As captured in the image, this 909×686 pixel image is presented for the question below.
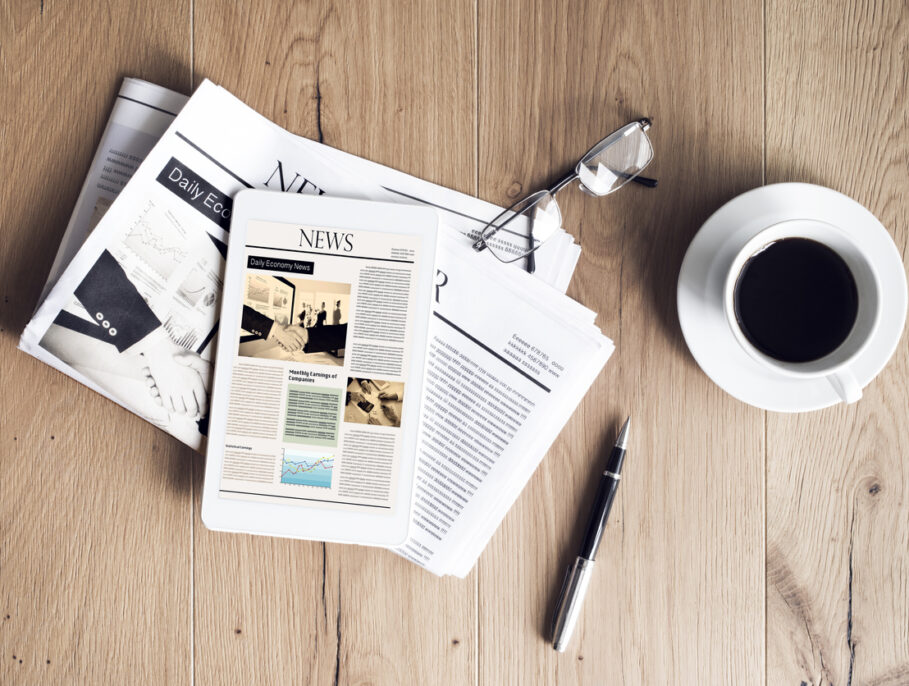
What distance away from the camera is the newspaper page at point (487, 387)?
0.53 metres

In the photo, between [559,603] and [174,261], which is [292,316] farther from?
[559,603]

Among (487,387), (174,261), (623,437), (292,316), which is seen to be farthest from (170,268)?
(623,437)

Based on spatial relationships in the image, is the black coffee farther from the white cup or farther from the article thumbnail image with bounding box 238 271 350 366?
the article thumbnail image with bounding box 238 271 350 366

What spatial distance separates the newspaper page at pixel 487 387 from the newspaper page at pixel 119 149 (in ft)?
0.86

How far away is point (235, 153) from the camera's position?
1.74 feet

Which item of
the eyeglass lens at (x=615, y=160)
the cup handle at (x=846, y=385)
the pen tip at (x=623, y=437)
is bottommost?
the pen tip at (x=623, y=437)

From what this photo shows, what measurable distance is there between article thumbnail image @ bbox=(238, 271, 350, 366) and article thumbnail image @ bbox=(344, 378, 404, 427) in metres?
0.03

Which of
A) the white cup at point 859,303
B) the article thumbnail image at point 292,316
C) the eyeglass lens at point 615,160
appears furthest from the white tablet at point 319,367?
the white cup at point 859,303

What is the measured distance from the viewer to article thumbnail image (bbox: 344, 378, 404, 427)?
53 centimetres

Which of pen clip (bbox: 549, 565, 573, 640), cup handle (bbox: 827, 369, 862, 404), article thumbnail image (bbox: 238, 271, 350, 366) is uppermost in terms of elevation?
cup handle (bbox: 827, 369, 862, 404)

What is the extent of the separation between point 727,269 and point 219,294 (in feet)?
1.36

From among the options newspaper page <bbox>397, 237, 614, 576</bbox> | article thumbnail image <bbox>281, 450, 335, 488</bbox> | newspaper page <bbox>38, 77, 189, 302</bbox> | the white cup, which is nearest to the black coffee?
the white cup

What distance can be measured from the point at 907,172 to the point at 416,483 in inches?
19.3

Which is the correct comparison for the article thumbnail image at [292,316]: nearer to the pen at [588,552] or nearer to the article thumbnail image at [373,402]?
the article thumbnail image at [373,402]
